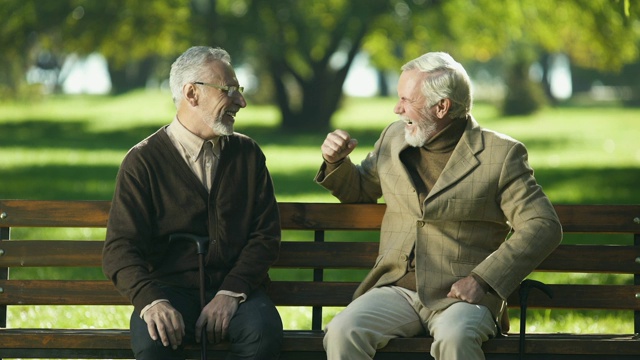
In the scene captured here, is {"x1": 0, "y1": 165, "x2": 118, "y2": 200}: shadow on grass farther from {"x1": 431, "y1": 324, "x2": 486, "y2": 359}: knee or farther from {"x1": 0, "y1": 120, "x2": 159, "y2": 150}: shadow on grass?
{"x1": 431, "y1": 324, "x2": 486, "y2": 359}: knee

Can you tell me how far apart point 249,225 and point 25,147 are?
24849 millimetres

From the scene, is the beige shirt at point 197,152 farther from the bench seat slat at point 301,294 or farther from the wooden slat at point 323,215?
the bench seat slat at point 301,294

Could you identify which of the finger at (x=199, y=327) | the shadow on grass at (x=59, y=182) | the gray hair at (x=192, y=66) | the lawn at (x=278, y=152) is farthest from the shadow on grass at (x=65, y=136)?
the finger at (x=199, y=327)

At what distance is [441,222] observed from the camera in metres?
5.18

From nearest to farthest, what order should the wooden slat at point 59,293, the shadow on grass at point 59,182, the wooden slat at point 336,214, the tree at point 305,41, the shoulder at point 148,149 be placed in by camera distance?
1. the shoulder at point 148,149
2. the wooden slat at point 59,293
3. the wooden slat at point 336,214
4. the shadow on grass at point 59,182
5. the tree at point 305,41

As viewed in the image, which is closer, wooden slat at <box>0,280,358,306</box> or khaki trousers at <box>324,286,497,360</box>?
khaki trousers at <box>324,286,497,360</box>

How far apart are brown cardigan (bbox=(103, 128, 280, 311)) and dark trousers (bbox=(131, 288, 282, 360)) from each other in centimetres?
10

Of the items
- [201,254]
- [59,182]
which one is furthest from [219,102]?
[59,182]

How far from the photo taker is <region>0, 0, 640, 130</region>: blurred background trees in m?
27.5

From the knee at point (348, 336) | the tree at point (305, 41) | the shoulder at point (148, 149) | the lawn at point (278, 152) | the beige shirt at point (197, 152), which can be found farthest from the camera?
the tree at point (305, 41)

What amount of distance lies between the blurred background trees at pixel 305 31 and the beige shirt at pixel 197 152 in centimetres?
1887

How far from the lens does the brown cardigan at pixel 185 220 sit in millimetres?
5051

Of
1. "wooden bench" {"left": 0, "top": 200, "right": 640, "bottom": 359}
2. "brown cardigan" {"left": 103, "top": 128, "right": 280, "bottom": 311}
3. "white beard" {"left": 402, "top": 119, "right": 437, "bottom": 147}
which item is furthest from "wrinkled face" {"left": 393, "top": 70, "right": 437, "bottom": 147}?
"brown cardigan" {"left": 103, "top": 128, "right": 280, "bottom": 311}

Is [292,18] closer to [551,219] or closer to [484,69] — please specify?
[551,219]
